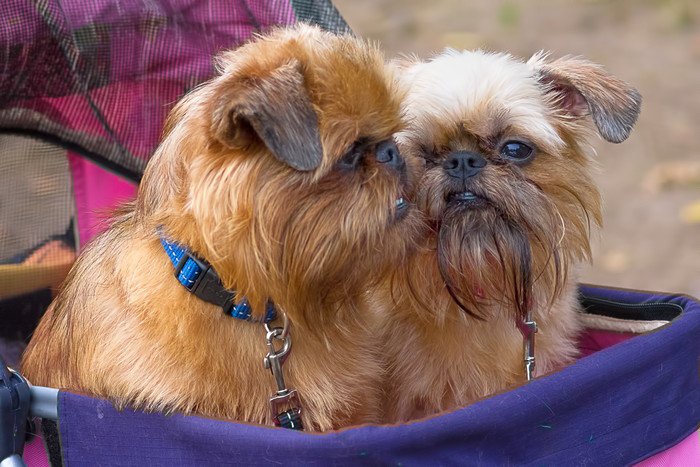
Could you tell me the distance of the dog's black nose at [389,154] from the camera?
2.27m

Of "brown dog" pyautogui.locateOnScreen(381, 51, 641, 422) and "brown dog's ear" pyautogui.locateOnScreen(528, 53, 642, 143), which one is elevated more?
"brown dog's ear" pyautogui.locateOnScreen(528, 53, 642, 143)

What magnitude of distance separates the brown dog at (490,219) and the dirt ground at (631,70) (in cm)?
244

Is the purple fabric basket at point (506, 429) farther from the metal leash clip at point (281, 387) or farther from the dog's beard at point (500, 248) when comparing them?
the dog's beard at point (500, 248)

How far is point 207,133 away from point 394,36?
17.6 ft

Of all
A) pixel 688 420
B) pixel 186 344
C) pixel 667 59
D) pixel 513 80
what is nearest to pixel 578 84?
pixel 513 80

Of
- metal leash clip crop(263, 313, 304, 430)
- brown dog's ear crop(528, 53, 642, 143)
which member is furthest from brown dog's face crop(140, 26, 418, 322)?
brown dog's ear crop(528, 53, 642, 143)

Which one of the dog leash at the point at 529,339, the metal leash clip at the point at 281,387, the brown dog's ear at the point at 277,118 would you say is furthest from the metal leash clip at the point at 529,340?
the brown dog's ear at the point at 277,118

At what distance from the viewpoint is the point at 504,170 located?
259 cm

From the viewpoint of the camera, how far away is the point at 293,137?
2.05m

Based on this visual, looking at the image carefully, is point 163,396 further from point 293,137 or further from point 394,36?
point 394,36

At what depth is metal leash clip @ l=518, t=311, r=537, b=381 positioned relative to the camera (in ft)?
8.90

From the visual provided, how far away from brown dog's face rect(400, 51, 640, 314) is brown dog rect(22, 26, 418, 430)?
0.26 metres

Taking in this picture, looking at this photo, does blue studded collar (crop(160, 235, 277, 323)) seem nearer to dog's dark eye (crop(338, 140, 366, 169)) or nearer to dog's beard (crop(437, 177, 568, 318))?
dog's dark eye (crop(338, 140, 366, 169))

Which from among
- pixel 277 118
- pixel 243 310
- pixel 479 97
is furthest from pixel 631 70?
pixel 277 118
